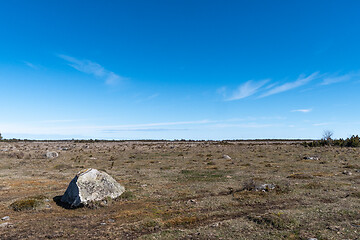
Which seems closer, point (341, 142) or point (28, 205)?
point (28, 205)

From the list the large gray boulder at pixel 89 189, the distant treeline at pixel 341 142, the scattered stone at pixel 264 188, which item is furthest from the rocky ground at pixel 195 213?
the distant treeline at pixel 341 142

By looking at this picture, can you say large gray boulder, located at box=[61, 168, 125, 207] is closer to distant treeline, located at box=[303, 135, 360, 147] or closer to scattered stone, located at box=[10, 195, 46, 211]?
scattered stone, located at box=[10, 195, 46, 211]

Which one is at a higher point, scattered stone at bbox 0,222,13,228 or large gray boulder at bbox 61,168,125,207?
large gray boulder at bbox 61,168,125,207

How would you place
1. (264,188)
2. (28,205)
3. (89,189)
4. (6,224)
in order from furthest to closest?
(264,188), (89,189), (28,205), (6,224)

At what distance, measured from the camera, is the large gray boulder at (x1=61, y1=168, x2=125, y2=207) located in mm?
12547

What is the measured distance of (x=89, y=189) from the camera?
13.0m

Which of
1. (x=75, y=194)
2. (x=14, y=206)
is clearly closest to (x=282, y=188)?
(x=75, y=194)

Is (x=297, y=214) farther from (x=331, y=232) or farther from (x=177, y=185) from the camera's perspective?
(x=177, y=185)

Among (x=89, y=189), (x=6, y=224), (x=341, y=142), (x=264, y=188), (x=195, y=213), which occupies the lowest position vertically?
→ (x=6, y=224)

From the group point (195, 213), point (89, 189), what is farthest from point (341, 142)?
point (89, 189)

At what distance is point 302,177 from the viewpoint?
19.8m

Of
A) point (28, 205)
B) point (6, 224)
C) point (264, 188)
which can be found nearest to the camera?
point (6, 224)

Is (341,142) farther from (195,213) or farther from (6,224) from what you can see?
(6,224)

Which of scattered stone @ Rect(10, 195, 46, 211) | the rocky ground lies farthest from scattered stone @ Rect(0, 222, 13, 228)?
scattered stone @ Rect(10, 195, 46, 211)
